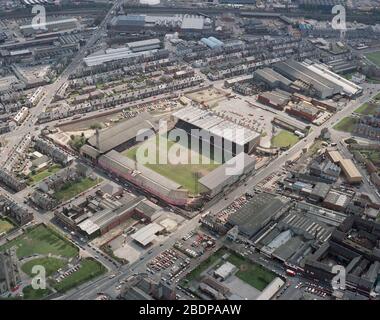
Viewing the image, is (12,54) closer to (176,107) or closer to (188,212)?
(176,107)

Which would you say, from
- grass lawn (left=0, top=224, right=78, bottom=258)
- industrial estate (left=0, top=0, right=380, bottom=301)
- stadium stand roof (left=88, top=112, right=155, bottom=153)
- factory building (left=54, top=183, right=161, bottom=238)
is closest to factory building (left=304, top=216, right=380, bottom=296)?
industrial estate (left=0, top=0, right=380, bottom=301)

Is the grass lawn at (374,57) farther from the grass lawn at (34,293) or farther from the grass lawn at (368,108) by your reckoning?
the grass lawn at (34,293)

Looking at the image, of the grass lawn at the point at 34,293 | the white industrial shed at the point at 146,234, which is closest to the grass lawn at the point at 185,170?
the white industrial shed at the point at 146,234

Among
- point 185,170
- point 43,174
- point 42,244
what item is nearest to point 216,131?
point 185,170

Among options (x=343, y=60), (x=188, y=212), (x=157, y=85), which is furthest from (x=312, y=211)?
(x=343, y=60)

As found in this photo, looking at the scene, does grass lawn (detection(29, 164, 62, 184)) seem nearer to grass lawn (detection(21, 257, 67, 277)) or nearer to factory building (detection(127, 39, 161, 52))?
grass lawn (detection(21, 257, 67, 277))

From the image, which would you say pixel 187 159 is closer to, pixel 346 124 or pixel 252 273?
pixel 252 273
